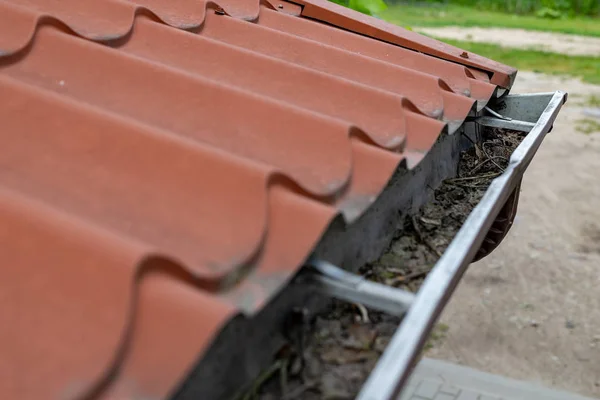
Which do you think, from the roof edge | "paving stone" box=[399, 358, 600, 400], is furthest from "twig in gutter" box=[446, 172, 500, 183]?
"paving stone" box=[399, 358, 600, 400]

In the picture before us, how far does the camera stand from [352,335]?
4.29 feet

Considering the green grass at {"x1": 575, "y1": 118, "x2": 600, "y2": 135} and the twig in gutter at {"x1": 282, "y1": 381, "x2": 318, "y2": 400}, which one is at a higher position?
the twig in gutter at {"x1": 282, "y1": 381, "x2": 318, "y2": 400}

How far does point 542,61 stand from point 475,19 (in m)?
7.34

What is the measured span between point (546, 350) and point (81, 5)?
3847mm

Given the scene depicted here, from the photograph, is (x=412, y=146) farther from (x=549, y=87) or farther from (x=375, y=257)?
(x=549, y=87)

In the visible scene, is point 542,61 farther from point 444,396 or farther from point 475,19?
point 444,396

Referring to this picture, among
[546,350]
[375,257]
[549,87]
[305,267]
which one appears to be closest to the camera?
[305,267]

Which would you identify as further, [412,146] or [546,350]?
[546,350]

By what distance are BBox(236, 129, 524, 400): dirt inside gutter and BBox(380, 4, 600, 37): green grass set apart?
16896mm

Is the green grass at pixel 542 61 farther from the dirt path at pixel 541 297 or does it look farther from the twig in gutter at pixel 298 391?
the twig in gutter at pixel 298 391

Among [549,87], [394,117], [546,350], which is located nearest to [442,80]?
[394,117]

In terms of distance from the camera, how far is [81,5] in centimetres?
209

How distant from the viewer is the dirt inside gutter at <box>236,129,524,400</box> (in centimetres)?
116

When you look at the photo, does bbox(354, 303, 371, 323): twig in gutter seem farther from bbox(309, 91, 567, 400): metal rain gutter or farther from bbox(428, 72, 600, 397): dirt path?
bbox(428, 72, 600, 397): dirt path
